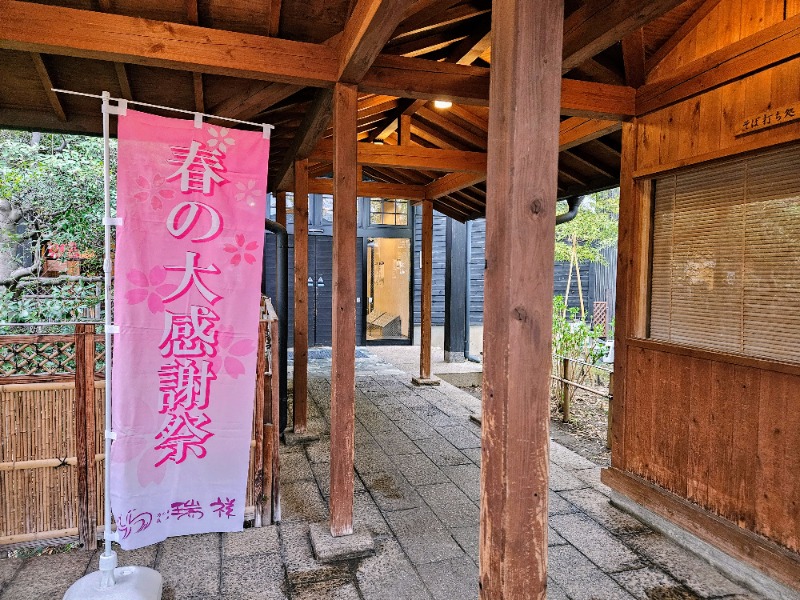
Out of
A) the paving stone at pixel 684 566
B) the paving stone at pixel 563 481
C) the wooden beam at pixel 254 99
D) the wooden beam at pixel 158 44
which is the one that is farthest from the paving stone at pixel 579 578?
the wooden beam at pixel 254 99

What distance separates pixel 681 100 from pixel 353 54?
1945 mm

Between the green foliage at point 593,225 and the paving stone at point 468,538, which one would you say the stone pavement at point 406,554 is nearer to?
the paving stone at point 468,538

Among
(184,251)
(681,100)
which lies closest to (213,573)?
(184,251)

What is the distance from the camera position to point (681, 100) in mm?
2812

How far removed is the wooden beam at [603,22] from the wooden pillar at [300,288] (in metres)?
2.67

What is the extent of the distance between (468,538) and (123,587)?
5.82 feet

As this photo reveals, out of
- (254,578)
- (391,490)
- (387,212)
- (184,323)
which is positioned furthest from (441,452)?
(387,212)

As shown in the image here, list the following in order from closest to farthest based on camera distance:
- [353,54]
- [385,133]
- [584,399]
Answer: [353,54] → [385,133] → [584,399]

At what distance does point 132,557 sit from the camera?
101 inches

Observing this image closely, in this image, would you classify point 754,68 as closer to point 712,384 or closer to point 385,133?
point 712,384

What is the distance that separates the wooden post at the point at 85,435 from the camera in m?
2.59

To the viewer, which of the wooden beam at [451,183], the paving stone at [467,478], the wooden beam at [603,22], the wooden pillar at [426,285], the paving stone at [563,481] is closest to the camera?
the wooden beam at [603,22]

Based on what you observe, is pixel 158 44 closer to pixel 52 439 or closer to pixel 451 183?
pixel 52 439

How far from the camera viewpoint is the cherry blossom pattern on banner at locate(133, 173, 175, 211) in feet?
8.00
